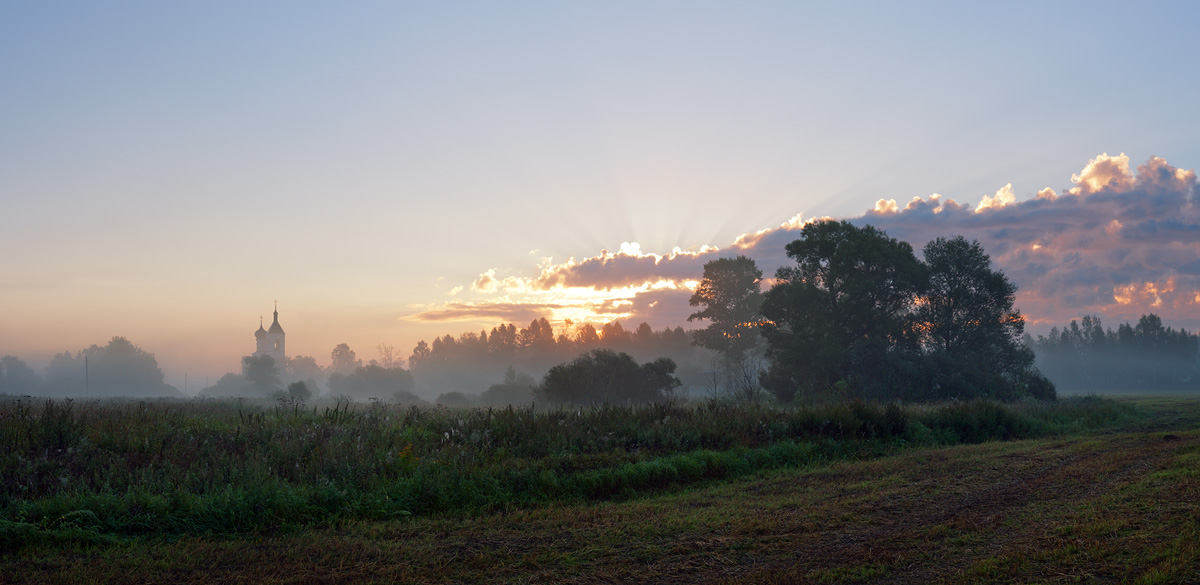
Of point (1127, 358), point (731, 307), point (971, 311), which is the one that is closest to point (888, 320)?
point (971, 311)

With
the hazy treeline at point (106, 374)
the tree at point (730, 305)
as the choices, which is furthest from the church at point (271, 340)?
the tree at point (730, 305)

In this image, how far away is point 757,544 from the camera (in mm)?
6738

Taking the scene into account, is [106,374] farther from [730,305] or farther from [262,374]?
[730,305]

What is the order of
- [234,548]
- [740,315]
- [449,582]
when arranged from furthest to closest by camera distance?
1. [740,315]
2. [234,548]
3. [449,582]

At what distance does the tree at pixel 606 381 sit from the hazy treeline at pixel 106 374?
15033 cm

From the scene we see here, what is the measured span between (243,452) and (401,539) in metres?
4.88

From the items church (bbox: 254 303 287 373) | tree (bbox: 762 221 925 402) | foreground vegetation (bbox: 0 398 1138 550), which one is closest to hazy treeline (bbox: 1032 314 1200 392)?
tree (bbox: 762 221 925 402)

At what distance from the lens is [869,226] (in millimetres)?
48344

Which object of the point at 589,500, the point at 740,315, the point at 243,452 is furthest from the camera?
the point at 740,315

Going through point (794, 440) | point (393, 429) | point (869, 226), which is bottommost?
point (794, 440)

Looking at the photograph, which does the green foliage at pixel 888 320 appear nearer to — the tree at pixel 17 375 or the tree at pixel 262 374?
the tree at pixel 262 374

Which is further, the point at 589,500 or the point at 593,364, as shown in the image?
the point at 593,364

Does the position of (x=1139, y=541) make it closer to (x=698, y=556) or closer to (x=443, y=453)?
(x=698, y=556)

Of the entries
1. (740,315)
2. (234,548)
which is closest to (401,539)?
(234,548)
